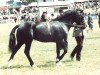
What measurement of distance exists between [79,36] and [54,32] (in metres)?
1.76

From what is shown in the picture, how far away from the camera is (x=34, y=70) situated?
15.0 meters

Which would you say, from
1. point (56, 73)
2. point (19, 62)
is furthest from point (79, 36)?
point (56, 73)

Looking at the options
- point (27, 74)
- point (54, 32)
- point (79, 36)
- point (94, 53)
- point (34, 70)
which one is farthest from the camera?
point (94, 53)

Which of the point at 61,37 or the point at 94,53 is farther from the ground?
the point at 61,37

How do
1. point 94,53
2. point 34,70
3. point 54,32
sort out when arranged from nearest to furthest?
point 34,70, point 54,32, point 94,53

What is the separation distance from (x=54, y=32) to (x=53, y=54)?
14.5ft

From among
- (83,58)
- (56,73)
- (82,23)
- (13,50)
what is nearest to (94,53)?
(83,58)

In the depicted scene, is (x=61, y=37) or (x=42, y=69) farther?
(x=61, y=37)

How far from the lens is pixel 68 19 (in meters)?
16.9

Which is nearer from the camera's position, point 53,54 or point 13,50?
point 13,50

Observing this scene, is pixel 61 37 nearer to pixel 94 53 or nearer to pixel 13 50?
pixel 13 50

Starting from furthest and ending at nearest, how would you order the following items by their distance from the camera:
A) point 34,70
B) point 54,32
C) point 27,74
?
point 54,32
point 34,70
point 27,74

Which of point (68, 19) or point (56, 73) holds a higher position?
point (68, 19)

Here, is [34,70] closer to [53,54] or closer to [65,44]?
[65,44]
